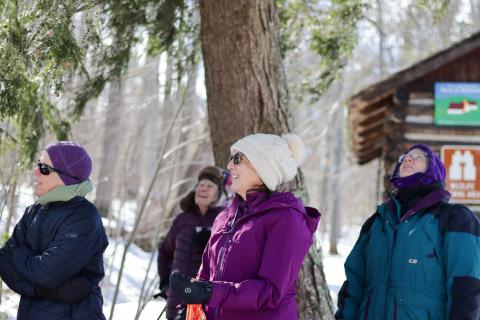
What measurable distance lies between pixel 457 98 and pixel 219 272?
7.16 meters

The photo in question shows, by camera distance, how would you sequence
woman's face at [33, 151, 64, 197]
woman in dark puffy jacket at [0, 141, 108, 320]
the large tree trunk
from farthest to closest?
the large tree trunk
woman's face at [33, 151, 64, 197]
woman in dark puffy jacket at [0, 141, 108, 320]

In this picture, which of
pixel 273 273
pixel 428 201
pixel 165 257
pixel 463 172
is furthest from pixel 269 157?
pixel 463 172

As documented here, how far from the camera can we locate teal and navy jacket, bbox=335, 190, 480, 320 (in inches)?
134

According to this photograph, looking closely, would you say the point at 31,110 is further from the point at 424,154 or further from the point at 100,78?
the point at 424,154

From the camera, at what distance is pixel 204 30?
567cm

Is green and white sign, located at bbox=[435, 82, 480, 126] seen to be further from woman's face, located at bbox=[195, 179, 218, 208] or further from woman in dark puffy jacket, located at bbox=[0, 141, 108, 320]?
woman in dark puffy jacket, located at bbox=[0, 141, 108, 320]

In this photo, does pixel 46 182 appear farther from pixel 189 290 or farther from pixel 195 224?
pixel 195 224

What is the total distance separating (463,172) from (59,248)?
23.0 feet

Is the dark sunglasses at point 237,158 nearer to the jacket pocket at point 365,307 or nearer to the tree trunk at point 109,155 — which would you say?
the jacket pocket at point 365,307

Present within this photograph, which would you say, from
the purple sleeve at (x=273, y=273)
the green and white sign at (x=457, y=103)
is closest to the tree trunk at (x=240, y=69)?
the purple sleeve at (x=273, y=273)

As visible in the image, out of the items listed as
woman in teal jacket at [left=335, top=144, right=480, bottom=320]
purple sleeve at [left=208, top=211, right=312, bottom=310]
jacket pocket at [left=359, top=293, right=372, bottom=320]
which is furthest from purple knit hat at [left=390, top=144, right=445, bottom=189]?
purple sleeve at [left=208, top=211, right=312, bottom=310]

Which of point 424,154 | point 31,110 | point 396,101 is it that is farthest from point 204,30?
point 396,101

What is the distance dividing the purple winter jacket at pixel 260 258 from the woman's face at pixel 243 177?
0.05 m

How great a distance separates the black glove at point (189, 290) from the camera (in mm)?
2967
